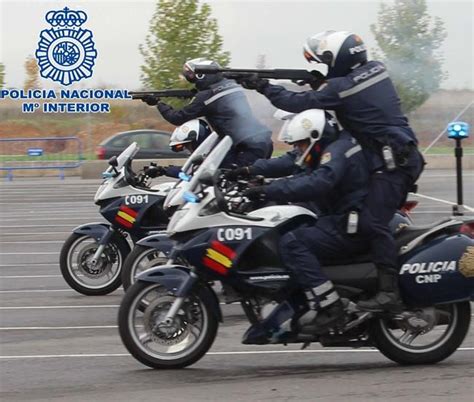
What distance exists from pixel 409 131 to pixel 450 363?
1.59m

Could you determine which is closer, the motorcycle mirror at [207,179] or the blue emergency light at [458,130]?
the motorcycle mirror at [207,179]

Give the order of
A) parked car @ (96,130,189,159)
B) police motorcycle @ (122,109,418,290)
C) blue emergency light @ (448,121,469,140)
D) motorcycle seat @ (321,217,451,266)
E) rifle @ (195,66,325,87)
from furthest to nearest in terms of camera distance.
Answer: parked car @ (96,130,189,159) → blue emergency light @ (448,121,469,140) → police motorcycle @ (122,109,418,290) → rifle @ (195,66,325,87) → motorcycle seat @ (321,217,451,266)

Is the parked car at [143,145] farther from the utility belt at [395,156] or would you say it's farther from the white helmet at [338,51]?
the utility belt at [395,156]

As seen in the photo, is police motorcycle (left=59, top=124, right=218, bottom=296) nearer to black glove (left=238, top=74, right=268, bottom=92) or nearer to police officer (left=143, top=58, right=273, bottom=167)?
police officer (left=143, top=58, right=273, bottom=167)

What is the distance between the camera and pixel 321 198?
8.00 metres

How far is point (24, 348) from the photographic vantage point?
9070 mm

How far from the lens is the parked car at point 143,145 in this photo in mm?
34688

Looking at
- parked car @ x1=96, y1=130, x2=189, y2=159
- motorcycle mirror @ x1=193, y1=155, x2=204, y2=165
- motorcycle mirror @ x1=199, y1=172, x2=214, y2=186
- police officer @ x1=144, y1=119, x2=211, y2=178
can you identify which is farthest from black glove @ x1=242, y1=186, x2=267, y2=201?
parked car @ x1=96, y1=130, x2=189, y2=159

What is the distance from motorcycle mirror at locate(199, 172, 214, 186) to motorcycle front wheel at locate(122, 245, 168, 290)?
2825mm

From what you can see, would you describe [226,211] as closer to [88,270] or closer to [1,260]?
[88,270]

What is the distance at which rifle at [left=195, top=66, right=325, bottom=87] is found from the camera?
8555mm

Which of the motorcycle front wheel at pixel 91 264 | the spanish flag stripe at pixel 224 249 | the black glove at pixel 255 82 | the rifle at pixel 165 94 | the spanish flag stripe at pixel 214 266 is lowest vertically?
the motorcycle front wheel at pixel 91 264

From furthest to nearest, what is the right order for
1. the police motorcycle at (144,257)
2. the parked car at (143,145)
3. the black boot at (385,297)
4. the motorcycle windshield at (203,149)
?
the parked car at (143,145)
the police motorcycle at (144,257)
the motorcycle windshield at (203,149)
the black boot at (385,297)

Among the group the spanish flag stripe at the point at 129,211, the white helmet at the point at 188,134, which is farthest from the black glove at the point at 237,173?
the spanish flag stripe at the point at 129,211
